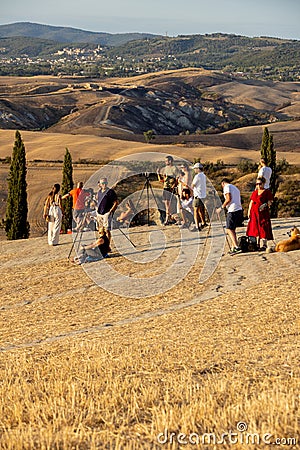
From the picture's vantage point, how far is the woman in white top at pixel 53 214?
1766 centimetres

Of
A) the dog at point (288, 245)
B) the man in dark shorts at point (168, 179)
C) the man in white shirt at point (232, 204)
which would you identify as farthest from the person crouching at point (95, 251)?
the dog at point (288, 245)

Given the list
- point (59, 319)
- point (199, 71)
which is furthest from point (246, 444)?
point (199, 71)

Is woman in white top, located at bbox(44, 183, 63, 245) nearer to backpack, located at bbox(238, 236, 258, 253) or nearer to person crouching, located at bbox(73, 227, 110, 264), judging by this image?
person crouching, located at bbox(73, 227, 110, 264)

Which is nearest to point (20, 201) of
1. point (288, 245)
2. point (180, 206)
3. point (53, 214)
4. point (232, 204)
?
point (53, 214)

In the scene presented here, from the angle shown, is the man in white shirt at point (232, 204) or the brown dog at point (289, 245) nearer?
the man in white shirt at point (232, 204)

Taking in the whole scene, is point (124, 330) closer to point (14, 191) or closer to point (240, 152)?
point (14, 191)

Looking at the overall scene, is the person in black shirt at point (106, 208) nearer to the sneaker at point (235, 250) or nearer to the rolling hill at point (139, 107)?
the sneaker at point (235, 250)

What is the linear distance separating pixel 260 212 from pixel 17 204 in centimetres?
1481

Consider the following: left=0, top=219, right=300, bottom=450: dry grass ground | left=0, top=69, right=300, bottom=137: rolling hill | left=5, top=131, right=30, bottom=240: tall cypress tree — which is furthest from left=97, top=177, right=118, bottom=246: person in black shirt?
left=0, top=69, right=300, bottom=137: rolling hill

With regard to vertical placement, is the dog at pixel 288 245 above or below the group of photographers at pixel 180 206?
below

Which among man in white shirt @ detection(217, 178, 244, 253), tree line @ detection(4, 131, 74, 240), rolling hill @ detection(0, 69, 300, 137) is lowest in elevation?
tree line @ detection(4, 131, 74, 240)

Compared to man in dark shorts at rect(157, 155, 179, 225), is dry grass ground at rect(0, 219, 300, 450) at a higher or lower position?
lower

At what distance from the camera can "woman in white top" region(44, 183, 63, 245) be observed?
17.7m

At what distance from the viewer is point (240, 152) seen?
7050 centimetres
